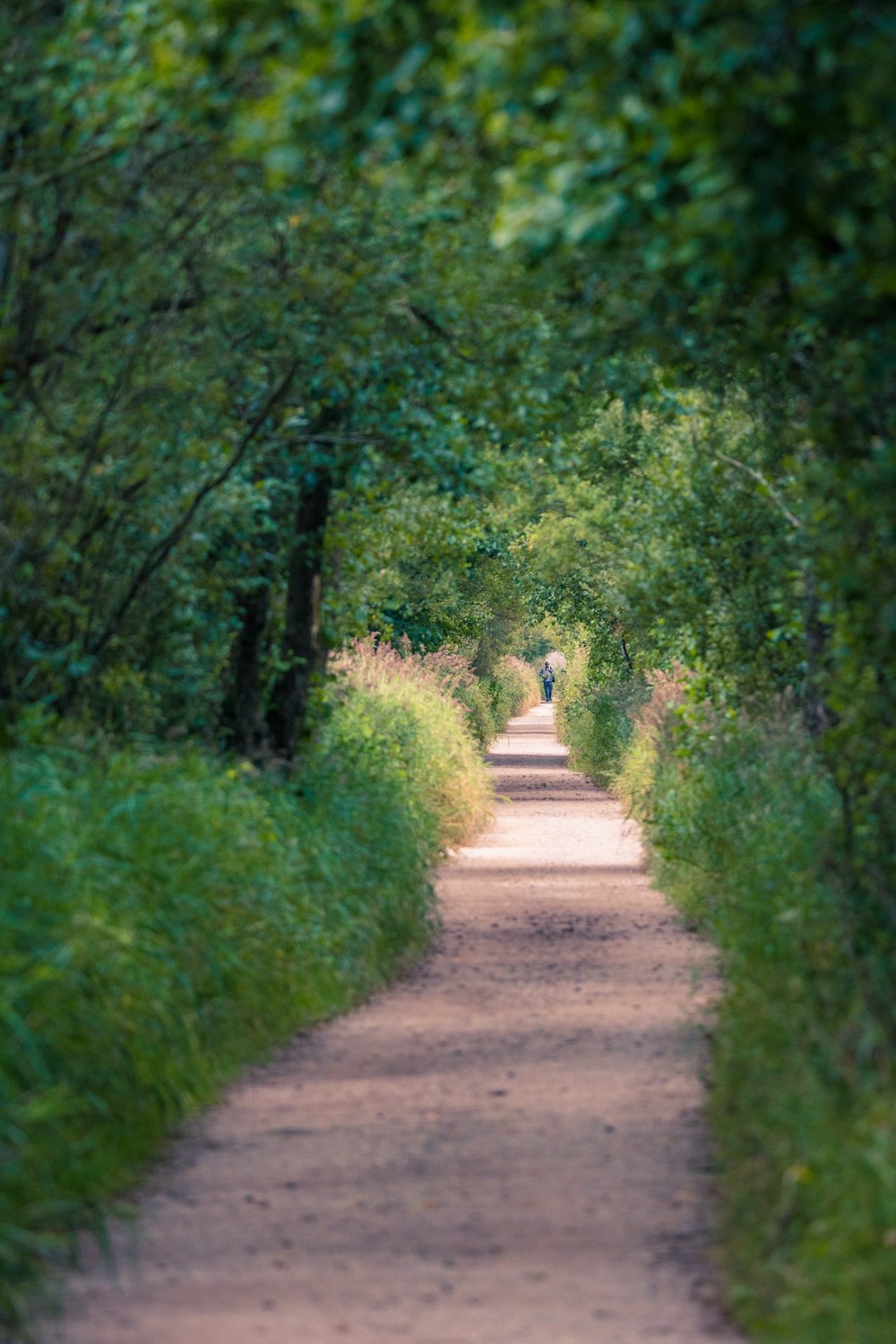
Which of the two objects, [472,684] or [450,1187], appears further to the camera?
[472,684]

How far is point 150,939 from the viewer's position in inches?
288

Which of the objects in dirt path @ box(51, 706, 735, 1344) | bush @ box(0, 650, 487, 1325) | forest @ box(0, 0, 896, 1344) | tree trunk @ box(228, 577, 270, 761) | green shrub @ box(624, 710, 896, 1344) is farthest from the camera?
tree trunk @ box(228, 577, 270, 761)

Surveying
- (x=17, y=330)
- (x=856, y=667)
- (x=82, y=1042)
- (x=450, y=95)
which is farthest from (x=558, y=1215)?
(x=17, y=330)

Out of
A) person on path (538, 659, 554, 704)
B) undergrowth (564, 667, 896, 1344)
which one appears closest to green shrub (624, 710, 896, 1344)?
undergrowth (564, 667, 896, 1344)

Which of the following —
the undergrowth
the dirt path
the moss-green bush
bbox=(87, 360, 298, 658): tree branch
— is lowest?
the dirt path

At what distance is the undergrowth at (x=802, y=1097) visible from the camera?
4.57 meters

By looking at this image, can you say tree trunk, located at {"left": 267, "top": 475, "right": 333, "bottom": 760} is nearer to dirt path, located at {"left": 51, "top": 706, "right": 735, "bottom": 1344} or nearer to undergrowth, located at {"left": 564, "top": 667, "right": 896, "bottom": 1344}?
dirt path, located at {"left": 51, "top": 706, "right": 735, "bottom": 1344}

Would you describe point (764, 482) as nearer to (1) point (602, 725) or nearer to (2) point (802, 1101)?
(2) point (802, 1101)

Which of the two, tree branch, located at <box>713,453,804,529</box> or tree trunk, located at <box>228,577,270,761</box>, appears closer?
tree trunk, located at <box>228,577,270,761</box>

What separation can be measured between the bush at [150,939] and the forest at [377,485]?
3 centimetres

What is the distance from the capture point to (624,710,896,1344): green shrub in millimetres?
4570

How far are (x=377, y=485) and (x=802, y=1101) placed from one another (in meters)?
8.07

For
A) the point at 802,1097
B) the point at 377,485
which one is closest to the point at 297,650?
the point at 377,485

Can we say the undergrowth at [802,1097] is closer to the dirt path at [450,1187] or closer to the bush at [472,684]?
the dirt path at [450,1187]
